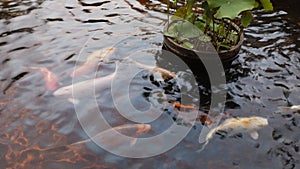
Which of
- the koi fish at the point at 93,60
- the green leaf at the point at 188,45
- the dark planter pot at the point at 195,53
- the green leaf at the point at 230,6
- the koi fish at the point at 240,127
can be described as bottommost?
the koi fish at the point at 240,127

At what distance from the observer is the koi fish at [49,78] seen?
10.4 ft

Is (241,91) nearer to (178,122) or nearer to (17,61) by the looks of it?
(178,122)

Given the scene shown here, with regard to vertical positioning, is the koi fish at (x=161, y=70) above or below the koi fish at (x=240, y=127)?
above

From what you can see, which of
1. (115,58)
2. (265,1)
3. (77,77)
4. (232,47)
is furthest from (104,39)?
(265,1)

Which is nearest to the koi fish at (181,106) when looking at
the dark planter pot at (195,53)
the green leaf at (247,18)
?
the dark planter pot at (195,53)

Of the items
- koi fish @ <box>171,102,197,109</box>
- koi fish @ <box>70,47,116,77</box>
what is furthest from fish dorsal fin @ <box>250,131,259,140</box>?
koi fish @ <box>70,47,116,77</box>

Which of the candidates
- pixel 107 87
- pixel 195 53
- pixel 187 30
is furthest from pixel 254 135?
pixel 107 87

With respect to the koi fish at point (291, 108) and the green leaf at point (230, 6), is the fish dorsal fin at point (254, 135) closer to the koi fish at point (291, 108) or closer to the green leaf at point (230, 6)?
the koi fish at point (291, 108)

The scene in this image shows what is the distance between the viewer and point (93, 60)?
3492 mm

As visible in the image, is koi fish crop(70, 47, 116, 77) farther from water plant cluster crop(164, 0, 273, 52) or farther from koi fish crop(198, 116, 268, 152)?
koi fish crop(198, 116, 268, 152)

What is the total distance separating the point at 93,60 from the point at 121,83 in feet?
1.41

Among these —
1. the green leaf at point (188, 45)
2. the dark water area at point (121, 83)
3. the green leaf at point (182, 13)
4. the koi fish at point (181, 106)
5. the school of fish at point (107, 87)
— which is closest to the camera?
the dark water area at point (121, 83)

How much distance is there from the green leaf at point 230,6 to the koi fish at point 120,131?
40.5 inches

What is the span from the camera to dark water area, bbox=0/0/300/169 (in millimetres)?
2623
